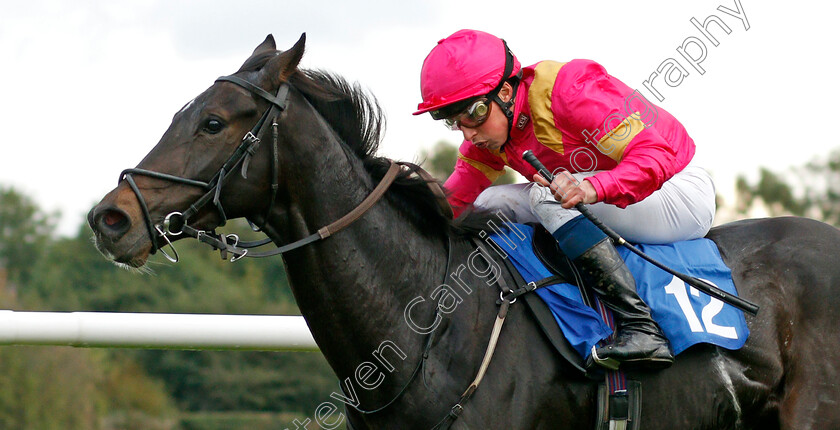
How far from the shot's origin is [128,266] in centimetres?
315

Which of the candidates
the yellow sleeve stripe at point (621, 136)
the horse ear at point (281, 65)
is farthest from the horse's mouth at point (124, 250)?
the yellow sleeve stripe at point (621, 136)

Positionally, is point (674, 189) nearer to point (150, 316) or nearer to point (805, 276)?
point (805, 276)

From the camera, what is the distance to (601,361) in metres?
3.40

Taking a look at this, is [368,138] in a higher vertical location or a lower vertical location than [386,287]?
higher

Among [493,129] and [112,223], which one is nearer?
[112,223]

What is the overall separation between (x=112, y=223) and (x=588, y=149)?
1.84 meters

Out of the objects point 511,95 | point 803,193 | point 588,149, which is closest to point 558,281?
Result: point 588,149

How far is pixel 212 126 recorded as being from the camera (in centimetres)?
325

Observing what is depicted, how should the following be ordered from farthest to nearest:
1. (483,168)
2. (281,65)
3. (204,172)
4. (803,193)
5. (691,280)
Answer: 1. (803,193)
2. (483,168)
3. (691,280)
4. (281,65)
5. (204,172)

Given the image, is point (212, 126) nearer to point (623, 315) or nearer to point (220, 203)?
point (220, 203)

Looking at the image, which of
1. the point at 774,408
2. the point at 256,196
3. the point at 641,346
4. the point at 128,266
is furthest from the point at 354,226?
the point at 774,408

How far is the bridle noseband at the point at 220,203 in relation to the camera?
3.15 meters

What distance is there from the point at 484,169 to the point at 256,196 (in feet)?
4.43

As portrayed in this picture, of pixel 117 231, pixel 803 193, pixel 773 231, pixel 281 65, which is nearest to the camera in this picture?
pixel 117 231
